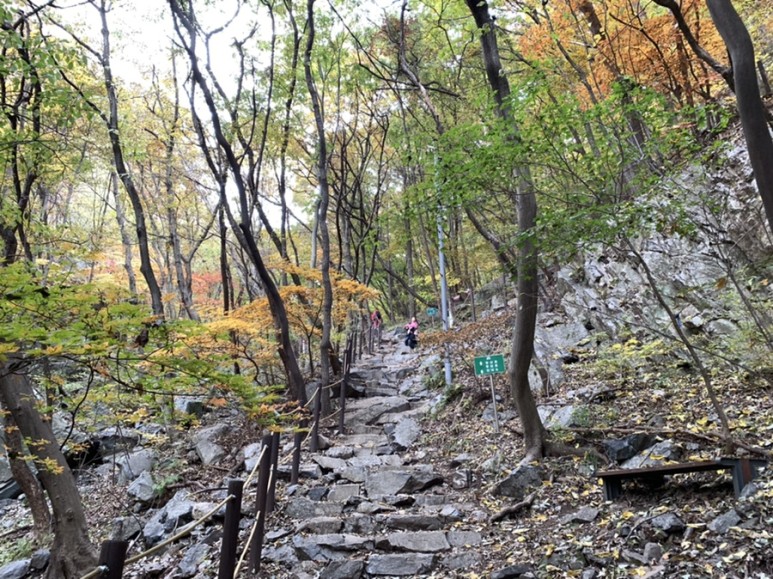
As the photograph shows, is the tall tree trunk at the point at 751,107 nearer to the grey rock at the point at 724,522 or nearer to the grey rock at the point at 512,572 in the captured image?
the grey rock at the point at 724,522

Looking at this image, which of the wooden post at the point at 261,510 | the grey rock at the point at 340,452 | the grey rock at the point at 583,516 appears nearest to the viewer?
the grey rock at the point at 583,516

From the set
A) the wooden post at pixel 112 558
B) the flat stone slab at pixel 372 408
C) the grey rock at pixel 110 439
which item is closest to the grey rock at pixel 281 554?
the wooden post at pixel 112 558

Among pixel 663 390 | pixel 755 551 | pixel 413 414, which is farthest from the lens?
pixel 413 414

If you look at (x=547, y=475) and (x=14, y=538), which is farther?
(x=14, y=538)

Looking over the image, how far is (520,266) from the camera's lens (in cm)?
570

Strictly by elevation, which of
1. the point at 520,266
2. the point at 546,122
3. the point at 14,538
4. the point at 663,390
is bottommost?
the point at 14,538

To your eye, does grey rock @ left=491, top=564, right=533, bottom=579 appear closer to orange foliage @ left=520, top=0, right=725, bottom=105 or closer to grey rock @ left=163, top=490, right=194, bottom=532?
grey rock @ left=163, top=490, right=194, bottom=532

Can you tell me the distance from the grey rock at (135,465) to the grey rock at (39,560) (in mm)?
2023

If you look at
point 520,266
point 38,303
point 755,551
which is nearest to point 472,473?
point 520,266

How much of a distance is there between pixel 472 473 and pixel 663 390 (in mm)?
2760

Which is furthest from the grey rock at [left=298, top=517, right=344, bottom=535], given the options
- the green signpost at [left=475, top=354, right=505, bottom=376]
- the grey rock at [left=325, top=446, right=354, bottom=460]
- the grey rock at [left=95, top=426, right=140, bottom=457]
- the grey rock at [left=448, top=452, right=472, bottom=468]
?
the grey rock at [left=95, top=426, right=140, bottom=457]

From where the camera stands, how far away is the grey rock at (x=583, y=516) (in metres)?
4.42

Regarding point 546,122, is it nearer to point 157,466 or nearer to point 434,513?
point 434,513

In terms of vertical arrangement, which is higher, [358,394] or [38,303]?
[38,303]
